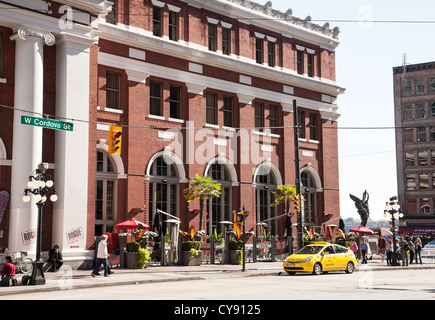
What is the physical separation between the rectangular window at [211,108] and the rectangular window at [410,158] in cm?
5089

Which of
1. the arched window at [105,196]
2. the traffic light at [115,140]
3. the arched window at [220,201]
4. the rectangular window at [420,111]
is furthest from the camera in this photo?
the rectangular window at [420,111]

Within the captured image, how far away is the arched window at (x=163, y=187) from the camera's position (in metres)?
35.6

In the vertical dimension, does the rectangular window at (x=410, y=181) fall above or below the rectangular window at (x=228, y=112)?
below

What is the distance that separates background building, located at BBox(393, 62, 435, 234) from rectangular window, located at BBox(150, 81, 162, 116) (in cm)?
5278

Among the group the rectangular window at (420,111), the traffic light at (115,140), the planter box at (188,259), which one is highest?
the rectangular window at (420,111)

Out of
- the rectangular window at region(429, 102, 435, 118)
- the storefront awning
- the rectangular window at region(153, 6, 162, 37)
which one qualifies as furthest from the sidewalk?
the rectangular window at region(429, 102, 435, 118)

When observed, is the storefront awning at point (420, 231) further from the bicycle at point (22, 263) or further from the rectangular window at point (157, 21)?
the bicycle at point (22, 263)

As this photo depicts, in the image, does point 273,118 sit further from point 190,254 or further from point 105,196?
point 190,254

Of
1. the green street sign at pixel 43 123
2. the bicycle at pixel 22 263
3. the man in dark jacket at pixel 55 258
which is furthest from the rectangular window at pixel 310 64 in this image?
the bicycle at pixel 22 263

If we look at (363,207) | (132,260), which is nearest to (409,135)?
(363,207)

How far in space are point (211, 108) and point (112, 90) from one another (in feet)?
26.2

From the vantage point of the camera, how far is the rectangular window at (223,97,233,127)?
40.6 meters
